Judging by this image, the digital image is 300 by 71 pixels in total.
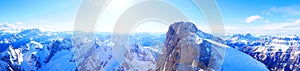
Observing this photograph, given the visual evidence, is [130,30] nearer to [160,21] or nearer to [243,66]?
[160,21]

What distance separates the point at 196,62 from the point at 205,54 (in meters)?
5.16

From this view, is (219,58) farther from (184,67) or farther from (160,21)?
(184,67)

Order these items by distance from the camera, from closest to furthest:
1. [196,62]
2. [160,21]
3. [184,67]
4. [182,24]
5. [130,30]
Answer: [184,67] < [196,62] < [160,21] < [130,30] < [182,24]

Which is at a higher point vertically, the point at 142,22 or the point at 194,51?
the point at 142,22

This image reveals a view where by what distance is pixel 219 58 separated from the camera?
178 feet

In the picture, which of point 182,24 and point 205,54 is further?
point 182,24

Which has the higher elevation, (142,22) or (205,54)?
(142,22)

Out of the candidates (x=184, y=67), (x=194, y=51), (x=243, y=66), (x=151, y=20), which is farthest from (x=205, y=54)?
(x=184, y=67)

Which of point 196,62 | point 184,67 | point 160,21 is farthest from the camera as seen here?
point 160,21

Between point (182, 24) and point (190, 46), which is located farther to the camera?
point (182, 24)

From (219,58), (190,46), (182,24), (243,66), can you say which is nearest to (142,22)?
(190,46)

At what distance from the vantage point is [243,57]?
211 ft

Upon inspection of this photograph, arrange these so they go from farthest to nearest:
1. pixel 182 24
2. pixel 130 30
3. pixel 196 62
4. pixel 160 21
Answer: pixel 182 24 → pixel 130 30 → pixel 160 21 → pixel 196 62

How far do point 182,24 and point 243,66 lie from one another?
125 ft
